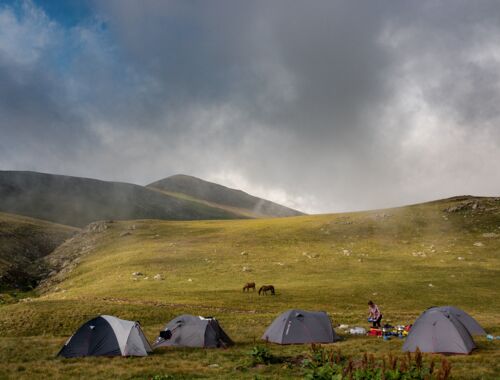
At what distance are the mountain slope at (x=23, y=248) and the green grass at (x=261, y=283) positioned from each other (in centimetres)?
1041

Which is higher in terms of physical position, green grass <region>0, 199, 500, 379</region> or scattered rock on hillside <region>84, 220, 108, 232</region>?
scattered rock on hillside <region>84, 220, 108, 232</region>

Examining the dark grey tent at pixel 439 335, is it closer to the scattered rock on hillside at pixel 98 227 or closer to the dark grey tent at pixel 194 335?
the dark grey tent at pixel 194 335

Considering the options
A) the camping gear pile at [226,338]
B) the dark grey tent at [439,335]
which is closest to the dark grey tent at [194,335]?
the camping gear pile at [226,338]

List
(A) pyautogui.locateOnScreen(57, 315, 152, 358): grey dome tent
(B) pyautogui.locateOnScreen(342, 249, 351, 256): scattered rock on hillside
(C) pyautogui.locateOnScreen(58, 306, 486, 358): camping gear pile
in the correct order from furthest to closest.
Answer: (B) pyautogui.locateOnScreen(342, 249, 351, 256): scattered rock on hillside, (A) pyautogui.locateOnScreen(57, 315, 152, 358): grey dome tent, (C) pyautogui.locateOnScreen(58, 306, 486, 358): camping gear pile

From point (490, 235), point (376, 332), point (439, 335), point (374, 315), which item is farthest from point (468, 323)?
point (490, 235)

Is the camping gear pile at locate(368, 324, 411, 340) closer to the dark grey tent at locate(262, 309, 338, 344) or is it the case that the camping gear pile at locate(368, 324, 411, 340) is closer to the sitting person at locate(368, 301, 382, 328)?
the sitting person at locate(368, 301, 382, 328)

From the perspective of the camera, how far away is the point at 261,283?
56.3 m

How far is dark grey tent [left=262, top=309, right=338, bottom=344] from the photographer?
24984 mm

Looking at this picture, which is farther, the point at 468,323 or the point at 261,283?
the point at 261,283

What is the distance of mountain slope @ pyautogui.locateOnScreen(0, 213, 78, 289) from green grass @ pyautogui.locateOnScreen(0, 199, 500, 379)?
10408mm

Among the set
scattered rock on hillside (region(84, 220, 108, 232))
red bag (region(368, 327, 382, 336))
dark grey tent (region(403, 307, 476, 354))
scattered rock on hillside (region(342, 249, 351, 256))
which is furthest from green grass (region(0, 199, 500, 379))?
scattered rock on hillside (region(84, 220, 108, 232))

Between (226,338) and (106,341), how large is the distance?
7.08 meters

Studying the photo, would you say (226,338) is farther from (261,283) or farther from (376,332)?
(261,283)

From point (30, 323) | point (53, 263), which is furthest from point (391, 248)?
point (53, 263)
